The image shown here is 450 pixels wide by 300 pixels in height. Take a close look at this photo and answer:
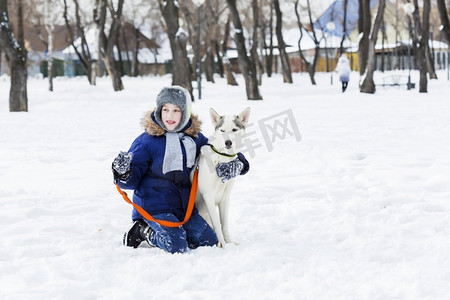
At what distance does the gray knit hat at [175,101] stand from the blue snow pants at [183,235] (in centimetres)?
72

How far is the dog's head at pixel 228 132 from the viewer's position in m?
4.38

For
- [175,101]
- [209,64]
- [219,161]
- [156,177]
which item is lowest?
[156,177]

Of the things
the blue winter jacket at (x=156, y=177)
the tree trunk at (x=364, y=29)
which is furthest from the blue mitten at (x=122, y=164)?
the tree trunk at (x=364, y=29)

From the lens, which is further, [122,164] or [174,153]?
[174,153]

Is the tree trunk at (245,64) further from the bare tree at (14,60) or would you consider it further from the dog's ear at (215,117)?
the dog's ear at (215,117)

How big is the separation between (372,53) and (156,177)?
1876cm

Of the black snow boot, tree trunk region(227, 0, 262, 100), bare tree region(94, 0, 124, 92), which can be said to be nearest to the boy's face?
the black snow boot

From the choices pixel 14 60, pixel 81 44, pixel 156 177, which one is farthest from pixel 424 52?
pixel 81 44

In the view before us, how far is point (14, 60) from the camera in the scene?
17.0 metres

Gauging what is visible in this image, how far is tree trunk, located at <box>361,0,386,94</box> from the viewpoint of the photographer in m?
21.8

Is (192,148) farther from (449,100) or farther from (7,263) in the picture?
(449,100)

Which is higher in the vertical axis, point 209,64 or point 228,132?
point 209,64

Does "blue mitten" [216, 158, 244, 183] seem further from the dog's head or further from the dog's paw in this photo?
the dog's paw

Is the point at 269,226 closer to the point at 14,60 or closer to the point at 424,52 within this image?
the point at 14,60
